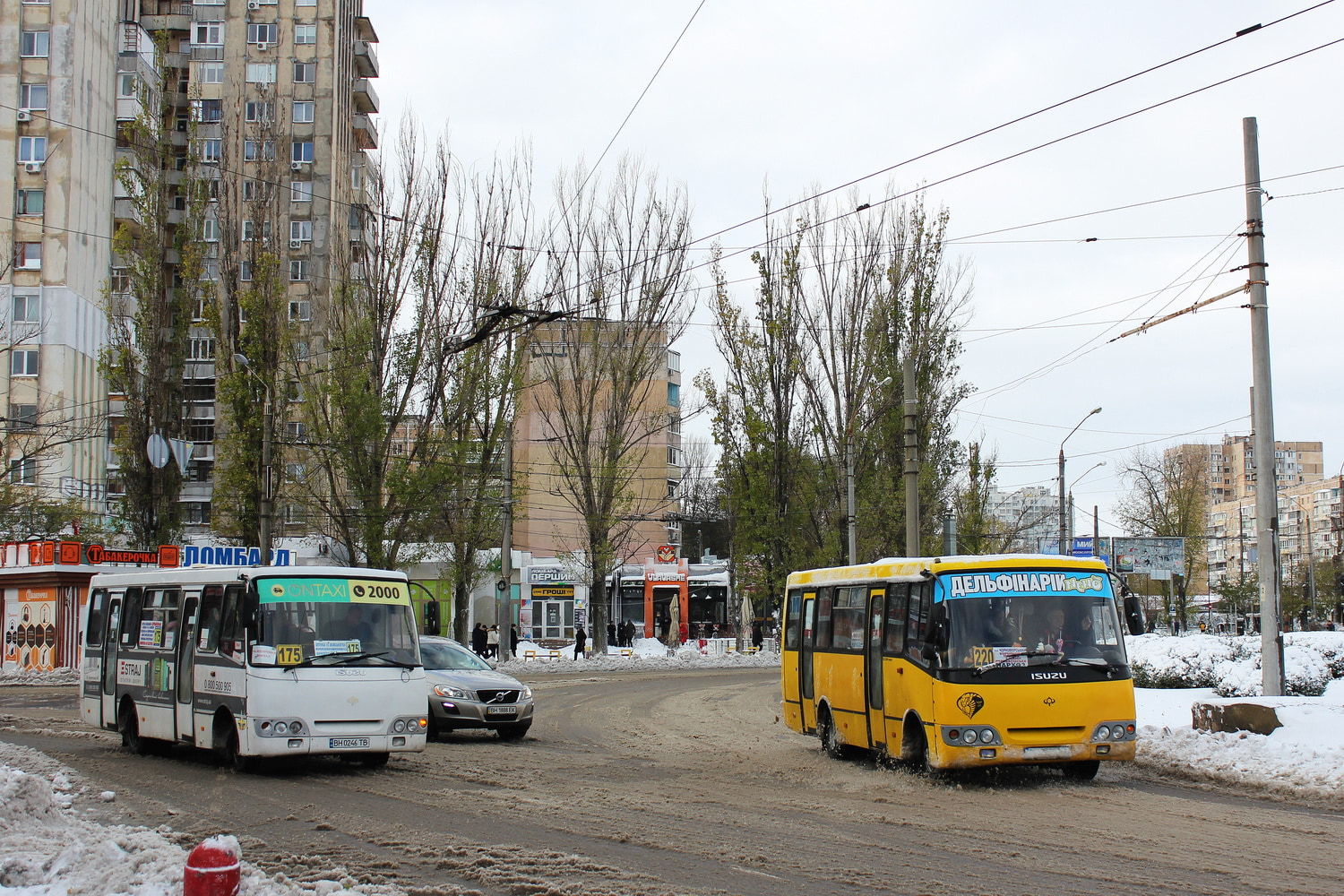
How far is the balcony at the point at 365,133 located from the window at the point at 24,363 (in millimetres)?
22224

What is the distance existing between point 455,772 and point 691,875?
647 cm

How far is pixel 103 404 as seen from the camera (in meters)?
56.0

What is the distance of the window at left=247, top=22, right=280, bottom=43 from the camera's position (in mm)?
63438

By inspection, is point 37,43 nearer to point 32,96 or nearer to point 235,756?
point 32,96

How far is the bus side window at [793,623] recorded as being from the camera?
57.8 ft

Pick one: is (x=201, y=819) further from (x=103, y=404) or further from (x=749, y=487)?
(x=103, y=404)

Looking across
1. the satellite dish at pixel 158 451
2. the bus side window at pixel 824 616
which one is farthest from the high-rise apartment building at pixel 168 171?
the bus side window at pixel 824 616

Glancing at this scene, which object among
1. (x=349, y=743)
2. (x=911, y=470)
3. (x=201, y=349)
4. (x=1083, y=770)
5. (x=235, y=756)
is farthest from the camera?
(x=201, y=349)

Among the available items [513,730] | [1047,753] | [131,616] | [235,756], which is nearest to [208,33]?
[131,616]

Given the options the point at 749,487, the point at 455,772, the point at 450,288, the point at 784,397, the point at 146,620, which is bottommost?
the point at 455,772

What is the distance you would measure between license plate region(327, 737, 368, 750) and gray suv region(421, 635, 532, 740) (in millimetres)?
4175

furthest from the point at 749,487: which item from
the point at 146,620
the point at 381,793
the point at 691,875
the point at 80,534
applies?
the point at 691,875

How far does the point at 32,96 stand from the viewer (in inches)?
2143

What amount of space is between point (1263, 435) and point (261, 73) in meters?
58.2
